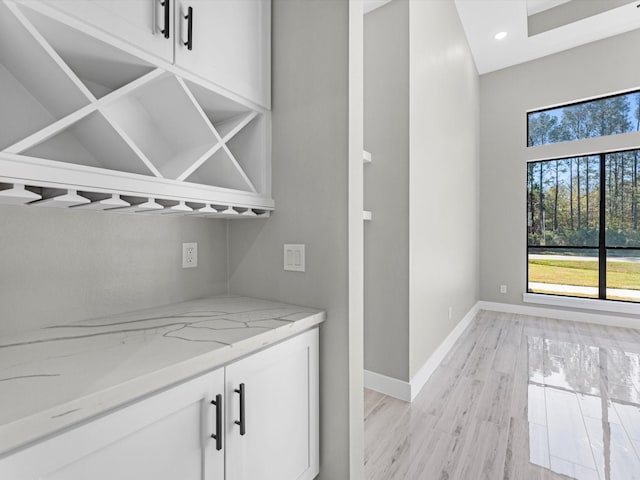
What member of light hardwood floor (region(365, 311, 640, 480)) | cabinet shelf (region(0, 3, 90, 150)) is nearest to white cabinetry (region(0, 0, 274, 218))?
cabinet shelf (region(0, 3, 90, 150))

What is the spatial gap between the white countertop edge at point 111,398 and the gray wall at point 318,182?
37cm

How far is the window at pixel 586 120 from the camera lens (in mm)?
3986

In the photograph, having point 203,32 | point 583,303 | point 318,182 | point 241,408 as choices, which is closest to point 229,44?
point 203,32

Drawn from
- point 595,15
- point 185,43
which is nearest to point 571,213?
point 595,15

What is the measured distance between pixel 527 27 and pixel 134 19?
4.73 m

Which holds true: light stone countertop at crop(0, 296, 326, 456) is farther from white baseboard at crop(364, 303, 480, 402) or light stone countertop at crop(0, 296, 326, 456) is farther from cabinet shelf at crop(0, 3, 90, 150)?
white baseboard at crop(364, 303, 480, 402)

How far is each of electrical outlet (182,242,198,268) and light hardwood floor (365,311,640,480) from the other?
4.36ft

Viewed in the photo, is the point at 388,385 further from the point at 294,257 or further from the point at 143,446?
the point at 143,446

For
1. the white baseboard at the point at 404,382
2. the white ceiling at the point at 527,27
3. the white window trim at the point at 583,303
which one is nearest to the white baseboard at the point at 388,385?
the white baseboard at the point at 404,382

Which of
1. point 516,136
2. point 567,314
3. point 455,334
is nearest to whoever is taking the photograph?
point 455,334

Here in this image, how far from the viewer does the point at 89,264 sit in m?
1.14

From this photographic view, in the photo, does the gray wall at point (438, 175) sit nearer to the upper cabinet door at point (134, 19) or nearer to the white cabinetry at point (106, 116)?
the white cabinetry at point (106, 116)

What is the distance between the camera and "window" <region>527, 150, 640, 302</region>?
4.02 metres

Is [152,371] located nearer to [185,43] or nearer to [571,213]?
[185,43]
